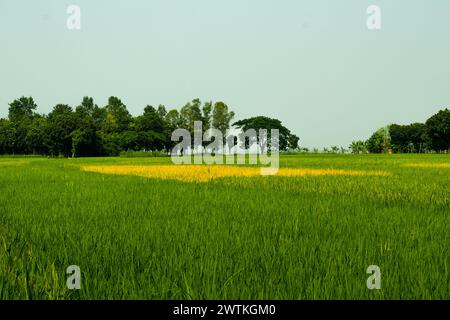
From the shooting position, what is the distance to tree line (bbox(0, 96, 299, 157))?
61219mm

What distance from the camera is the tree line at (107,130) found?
6122cm

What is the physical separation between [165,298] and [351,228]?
302 centimetres

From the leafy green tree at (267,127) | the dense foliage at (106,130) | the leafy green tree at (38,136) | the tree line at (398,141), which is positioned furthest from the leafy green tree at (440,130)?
the leafy green tree at (38,136)

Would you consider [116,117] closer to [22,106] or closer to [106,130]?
→ [106,130]

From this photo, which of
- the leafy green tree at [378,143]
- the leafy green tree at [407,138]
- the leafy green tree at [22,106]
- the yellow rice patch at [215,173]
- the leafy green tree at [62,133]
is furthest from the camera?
the leafy green tree at [22,106]

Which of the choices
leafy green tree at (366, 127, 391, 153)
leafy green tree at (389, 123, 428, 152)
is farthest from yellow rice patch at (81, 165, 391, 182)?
leafy green tree at (389, 123, 428, 152)

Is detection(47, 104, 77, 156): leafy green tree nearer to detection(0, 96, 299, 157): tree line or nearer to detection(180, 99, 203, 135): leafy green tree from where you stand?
detection(0, 96, 299, 157): tree line

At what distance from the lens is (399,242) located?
416 centimetres

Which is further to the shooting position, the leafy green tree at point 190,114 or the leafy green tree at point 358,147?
the leafy green tree at point 358,147

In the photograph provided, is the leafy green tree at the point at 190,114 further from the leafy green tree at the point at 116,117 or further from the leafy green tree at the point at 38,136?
the leafy green tree at the point at 38,136
